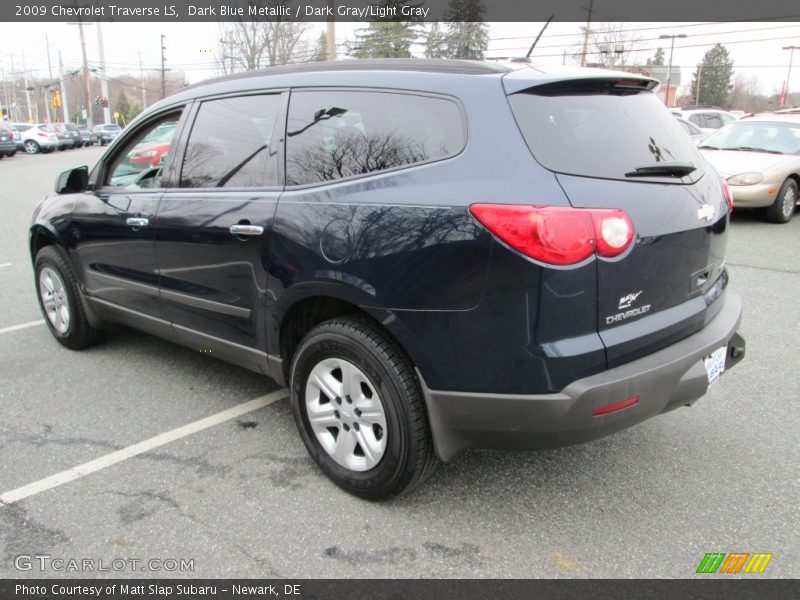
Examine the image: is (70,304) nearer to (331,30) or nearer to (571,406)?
(571,406)

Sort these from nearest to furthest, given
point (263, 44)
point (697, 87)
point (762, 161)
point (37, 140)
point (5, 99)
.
→ 1. point (762, 161)
2. point (37, 140)
3. point (263, 44)
4. point (697, 87)
5. point (5, 99)

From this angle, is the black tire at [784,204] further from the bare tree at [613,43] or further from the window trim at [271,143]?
the bare tree at [613,43]

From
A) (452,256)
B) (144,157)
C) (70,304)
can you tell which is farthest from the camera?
(70,304)

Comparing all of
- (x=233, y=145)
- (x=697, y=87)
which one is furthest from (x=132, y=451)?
(x=697, y=87)

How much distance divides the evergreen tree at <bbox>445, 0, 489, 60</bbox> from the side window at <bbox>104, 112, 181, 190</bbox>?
146ft

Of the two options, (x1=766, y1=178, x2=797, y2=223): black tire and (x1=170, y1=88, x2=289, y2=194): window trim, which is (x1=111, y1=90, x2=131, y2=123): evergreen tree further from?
(x1=170, y1=88, x2=289, y2=194): window trim

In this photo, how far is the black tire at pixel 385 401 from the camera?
2500 millimetres

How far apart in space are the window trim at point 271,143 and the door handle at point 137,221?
0.26m

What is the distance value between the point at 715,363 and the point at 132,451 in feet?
8.90

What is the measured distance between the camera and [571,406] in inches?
88.0

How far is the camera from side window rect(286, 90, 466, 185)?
2506mm

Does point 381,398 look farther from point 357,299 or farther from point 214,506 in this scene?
point 214,506

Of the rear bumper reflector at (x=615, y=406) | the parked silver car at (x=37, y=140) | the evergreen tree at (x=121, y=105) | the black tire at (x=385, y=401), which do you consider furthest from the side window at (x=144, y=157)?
the evergreen tree at (x=121, y=105)
